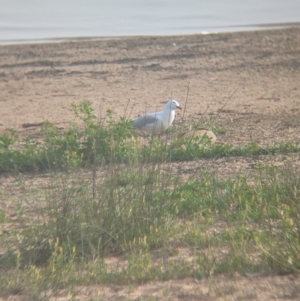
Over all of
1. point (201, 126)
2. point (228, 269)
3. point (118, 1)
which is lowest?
point (118, 1)

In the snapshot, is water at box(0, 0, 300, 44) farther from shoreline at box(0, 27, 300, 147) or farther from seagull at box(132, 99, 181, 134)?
seagull at box(132, 99, 181, 134)

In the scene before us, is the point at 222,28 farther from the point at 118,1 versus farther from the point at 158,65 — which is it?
the point at 118,1

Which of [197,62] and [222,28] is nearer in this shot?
[197,62]

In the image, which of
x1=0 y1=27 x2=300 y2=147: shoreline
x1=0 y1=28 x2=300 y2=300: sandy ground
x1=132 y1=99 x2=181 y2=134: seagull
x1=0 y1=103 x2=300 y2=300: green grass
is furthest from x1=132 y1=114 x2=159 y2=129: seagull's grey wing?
x1=0 y1=103 x2=300 y2=300: green grass

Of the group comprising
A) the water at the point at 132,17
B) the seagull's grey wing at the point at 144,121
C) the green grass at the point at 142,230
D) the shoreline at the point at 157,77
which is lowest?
the water at the point at 132,17

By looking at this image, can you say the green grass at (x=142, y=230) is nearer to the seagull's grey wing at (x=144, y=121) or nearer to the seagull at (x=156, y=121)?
the seagull at (x=156, y=121)

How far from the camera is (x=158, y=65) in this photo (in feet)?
45.3

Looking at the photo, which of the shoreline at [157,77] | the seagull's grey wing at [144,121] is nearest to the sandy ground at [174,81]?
the shoreline at [157,77]

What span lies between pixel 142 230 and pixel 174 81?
6757 mm

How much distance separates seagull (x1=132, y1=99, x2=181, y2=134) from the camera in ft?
32.8

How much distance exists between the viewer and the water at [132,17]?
16.4 meters

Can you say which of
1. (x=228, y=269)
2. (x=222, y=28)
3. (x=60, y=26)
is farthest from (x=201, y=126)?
(x=60, y=26)

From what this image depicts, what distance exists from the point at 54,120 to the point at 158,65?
2.89m

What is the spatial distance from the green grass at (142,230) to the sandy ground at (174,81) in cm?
158
